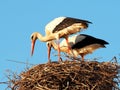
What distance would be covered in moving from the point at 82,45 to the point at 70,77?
3.27m

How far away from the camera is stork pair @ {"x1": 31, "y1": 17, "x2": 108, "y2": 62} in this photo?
43.2ft

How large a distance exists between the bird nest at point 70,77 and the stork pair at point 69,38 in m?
2.11

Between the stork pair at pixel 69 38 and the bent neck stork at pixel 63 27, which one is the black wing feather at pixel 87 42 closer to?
the stork pair at pixel 69 38

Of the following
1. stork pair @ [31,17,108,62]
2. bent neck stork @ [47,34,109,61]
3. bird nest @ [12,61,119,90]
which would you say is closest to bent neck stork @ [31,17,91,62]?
stork pair @ [31,17,108,62]

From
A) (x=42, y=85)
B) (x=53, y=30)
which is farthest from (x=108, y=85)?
(x=53, y=30)

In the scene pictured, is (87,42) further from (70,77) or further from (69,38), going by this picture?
(70,77)

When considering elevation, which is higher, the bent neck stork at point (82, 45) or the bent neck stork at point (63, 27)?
the bent neck stork at point (63, 27)

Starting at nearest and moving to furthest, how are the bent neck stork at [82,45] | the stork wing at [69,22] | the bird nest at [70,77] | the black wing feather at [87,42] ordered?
the bird nest at [70,77] → the stork wing at [69,22] → the black wing feather at [87,42] → the bent neck stork at [82,45]

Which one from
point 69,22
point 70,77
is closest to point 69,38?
point 69,22

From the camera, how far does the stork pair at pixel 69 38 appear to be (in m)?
13.2

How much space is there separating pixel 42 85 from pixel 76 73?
2.20 ft

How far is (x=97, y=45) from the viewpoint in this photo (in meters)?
13.7

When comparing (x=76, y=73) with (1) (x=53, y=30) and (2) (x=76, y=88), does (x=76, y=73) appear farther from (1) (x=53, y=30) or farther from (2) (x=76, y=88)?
(1) (x=53, y=30)

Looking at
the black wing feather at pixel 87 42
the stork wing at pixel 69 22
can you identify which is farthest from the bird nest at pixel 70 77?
the black wing feather at pixel 87 42
